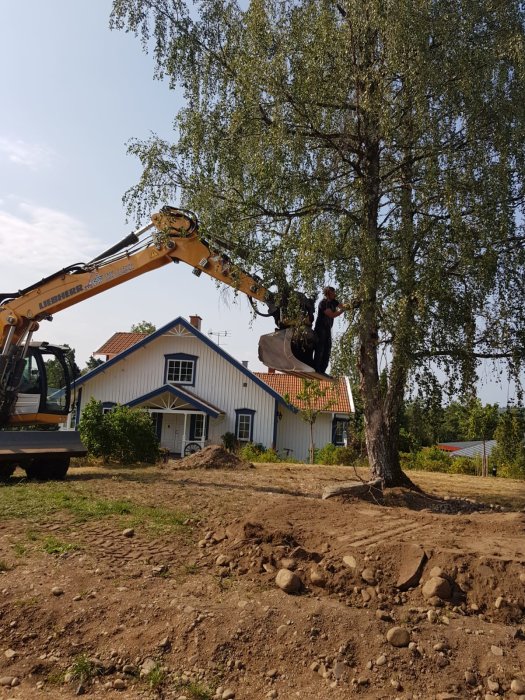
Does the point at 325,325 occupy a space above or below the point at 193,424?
above

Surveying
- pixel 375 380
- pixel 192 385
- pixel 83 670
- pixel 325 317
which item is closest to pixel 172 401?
pixel 192 385

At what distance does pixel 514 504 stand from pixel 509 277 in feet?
14.7

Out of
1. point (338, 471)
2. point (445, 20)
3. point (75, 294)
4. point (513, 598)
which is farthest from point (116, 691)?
point (338, 471)

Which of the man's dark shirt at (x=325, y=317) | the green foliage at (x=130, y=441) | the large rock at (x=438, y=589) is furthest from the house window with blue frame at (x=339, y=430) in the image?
the large rock at (x=438, y=589)

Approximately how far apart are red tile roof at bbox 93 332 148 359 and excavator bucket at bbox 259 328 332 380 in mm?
24008

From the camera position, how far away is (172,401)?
30234 mm

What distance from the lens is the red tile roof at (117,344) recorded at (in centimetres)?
3372

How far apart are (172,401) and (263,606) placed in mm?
25032

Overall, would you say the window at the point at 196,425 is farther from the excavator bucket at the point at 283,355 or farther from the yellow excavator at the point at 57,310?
the excavator bucket at the point at 283,355

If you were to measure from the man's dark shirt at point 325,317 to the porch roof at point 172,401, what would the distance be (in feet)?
64.9

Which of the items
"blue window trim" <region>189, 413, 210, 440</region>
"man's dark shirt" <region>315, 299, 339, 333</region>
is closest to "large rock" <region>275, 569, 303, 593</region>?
"man's dark shirt" <region>315, 299, 339, 333</region>

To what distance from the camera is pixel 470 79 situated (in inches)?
407

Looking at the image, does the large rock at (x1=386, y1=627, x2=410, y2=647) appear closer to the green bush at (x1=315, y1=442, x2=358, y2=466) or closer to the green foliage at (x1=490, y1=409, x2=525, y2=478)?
the green foliage at (x1=490, y1=409, x2=525, y2=478)

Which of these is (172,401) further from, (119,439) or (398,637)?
(398,637)
